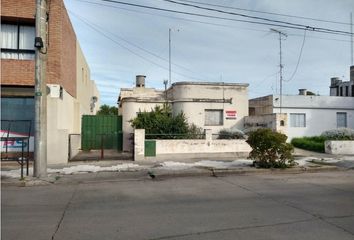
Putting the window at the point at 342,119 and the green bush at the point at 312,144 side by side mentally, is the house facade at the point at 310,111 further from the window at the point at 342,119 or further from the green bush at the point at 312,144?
the green bush at the point at 312,144

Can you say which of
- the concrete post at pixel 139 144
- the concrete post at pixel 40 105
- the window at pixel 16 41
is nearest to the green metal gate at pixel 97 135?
Answer: the concrete post at pixel 139 144

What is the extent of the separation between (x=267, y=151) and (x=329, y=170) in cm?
274

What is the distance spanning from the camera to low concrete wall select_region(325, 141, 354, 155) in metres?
21.9

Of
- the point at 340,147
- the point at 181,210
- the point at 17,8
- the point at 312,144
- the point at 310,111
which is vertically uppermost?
the point at 17,8

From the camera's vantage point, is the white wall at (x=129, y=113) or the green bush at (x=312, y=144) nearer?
the white wall at (x=129, y=113)

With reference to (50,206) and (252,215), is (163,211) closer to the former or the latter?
(252,215)

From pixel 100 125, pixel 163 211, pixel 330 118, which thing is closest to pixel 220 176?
pixel 163 211

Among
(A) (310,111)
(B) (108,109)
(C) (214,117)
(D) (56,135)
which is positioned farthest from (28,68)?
(B) (108,109)

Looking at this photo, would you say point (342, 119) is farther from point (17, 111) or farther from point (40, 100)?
point (40, 100)

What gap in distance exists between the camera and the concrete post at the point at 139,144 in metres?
17.7

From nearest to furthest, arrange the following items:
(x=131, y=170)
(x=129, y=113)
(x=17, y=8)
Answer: (x=131, y=170) < (x=17, y=8) < (x=129, y=113)

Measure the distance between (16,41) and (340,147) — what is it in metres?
18.1

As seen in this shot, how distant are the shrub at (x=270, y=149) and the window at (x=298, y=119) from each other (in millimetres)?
15611

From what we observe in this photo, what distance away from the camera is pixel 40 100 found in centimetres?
1209
